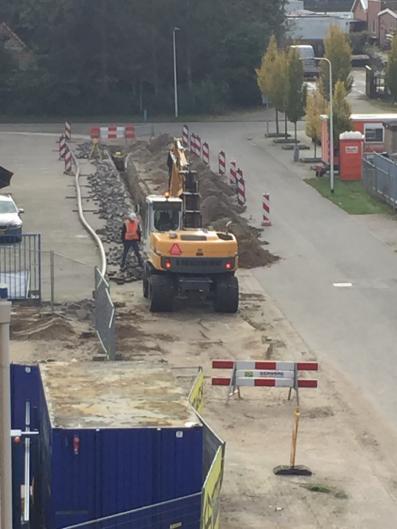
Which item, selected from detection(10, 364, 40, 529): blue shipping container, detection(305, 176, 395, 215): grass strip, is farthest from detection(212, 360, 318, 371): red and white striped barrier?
detection(305, 176, 395, 215): grass strip

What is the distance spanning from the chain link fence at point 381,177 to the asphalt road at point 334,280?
1.55m

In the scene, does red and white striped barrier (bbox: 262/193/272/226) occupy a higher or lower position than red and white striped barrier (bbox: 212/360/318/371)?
lower

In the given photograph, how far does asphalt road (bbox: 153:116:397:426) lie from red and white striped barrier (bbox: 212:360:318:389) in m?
1.43

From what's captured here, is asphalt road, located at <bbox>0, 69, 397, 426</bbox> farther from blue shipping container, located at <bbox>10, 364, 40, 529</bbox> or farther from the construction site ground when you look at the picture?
blue shipping container, located at <bbox>10, 364, 40, 529</bbox>

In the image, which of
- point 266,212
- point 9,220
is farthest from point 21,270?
point 266,212

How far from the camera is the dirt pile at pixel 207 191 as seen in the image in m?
33.6

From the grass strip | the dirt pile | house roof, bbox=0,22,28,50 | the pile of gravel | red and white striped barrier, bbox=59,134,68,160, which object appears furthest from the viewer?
house roof, bbox=0,22,28,50

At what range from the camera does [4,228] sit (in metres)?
35.4

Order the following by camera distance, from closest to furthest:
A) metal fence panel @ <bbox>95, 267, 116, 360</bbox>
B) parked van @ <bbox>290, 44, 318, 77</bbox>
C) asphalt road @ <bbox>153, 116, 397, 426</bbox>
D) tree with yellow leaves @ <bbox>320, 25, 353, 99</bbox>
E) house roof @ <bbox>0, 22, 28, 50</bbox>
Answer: metal fence panel @ <bbox>95, 267, 116, 360</bbox>
asphalt road @ <bbox>153, 116, 397, 426</bbox>
tree with yellow leaves @ <bbox>320, 25, 353, 99</bbox>
house roof @ <bbox>0, 22, 28, 50</bbox>
parked van @ <bbox>290, 44, 318, 77</bbox>

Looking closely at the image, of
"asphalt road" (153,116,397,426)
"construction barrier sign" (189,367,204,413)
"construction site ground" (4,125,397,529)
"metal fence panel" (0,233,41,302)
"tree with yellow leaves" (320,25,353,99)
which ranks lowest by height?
"asphalt road" (153,116,397,426)

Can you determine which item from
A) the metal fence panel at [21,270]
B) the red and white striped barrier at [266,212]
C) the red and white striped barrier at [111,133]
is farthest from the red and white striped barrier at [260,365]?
the red and white striped barrier at [111,133]

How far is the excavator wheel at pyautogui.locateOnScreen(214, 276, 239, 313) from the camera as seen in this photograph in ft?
89.6

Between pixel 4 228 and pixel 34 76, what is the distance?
42.1 meters

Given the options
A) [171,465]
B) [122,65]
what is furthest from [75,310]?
[122,65]
